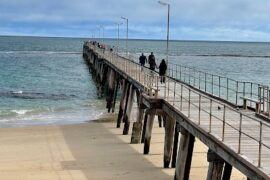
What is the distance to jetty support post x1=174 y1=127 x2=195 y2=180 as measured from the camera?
13.8 metres

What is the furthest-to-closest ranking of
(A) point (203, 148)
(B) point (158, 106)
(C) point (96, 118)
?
(C) point (96, 118) < (A) point (203, 148) < (B) point (158, 106)

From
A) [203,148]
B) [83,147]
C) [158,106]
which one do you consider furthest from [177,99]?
[83,147]

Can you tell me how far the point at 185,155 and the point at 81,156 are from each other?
5.57 metres

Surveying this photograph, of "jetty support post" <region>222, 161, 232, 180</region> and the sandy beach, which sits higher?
"jetty support post" <region>222, 161, 232, 180</region>

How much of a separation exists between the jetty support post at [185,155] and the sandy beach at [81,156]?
1539mm

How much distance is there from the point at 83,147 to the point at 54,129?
4760 millimetres

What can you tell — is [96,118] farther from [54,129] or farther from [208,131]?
[208,131]

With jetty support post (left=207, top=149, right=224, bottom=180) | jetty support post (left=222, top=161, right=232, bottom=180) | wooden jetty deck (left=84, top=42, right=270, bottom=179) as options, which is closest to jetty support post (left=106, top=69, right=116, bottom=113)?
wooden jetty deck (left=84, top=42, right=270, bottom=179)

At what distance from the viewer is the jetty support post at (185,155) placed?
45.3ft

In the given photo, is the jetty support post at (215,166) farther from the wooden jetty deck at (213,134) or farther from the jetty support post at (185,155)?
the jetty support post at (185,155)

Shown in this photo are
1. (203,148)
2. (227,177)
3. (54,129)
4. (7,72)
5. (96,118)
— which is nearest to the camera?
(227,177)

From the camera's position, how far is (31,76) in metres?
58.3

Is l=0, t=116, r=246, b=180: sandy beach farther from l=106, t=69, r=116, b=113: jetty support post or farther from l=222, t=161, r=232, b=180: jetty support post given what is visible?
l=106, t=69, r=116, b=113: jetty support post

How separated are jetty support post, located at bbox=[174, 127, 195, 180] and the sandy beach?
154 centimetres
